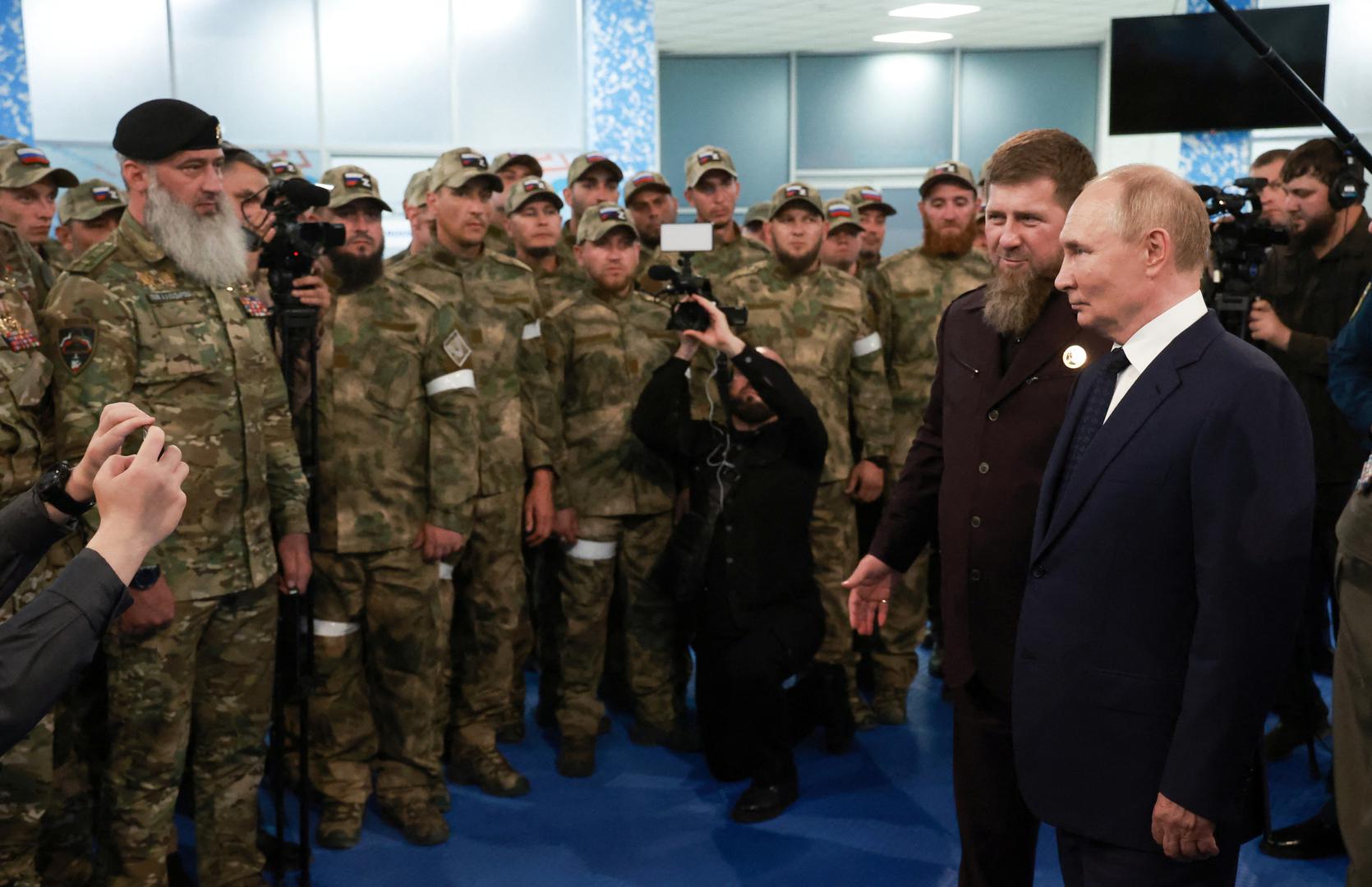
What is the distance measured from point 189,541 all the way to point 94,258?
629 mm

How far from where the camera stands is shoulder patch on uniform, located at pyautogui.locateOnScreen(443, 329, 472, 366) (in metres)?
3.38

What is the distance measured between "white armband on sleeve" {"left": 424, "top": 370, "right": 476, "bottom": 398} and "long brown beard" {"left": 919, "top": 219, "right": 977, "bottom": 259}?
195 cm

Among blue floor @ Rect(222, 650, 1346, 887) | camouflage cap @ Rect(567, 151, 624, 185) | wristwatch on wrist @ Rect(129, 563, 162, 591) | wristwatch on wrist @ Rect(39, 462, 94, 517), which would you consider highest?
camouflage cap @ Rect(567, 151, 624, 185)

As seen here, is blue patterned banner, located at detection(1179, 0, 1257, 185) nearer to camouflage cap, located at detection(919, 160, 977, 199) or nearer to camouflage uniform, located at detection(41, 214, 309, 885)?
camouflage cap, located at detection(919, 160, 977, 199)

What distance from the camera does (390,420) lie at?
3.32 meters

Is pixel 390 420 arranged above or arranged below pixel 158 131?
below

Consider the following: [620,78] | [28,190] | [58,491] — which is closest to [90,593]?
[58,491]

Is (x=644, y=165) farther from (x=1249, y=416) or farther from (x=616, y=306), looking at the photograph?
(x=1249, y=416)

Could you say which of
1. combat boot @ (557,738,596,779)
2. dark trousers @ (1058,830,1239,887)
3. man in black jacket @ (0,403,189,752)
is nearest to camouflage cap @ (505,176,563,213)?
combat boot @ (557,738,596,779)

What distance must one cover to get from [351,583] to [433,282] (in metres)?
0.98

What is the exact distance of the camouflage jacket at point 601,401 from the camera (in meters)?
3.95

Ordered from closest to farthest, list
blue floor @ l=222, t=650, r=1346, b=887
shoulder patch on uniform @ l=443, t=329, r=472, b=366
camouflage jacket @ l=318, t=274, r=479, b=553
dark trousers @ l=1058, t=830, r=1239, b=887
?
dark trousers @ l=1058, t=830, r=1239, b=887, blue floor @ l=222, t=650, r=1346, b=887, camouflage jacket @ l=318, t=274, r=479, b=553, shoulder patch on uniform @ l=443, t=329, r=472, b=366

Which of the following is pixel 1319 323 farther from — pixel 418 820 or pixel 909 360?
pixel 418 820

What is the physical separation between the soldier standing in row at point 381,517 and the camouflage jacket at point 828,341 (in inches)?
46.3
